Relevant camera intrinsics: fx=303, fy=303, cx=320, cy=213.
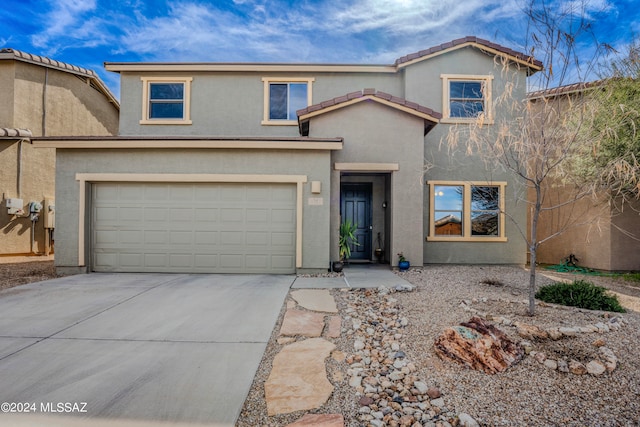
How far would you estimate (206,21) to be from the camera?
14.0 m

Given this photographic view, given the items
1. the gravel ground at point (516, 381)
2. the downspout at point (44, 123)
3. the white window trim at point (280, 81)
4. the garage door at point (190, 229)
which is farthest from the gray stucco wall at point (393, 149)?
the downspout at point (44, 123)

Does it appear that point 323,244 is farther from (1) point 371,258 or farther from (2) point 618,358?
(2) point 618,358

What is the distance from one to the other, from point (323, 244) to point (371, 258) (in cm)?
274

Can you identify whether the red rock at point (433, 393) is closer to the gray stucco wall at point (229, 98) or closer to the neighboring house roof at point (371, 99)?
the neighboring house roof at point (371, 99)

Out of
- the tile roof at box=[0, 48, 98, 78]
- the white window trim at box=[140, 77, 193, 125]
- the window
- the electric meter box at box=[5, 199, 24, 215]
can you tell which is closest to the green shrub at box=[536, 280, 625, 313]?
the window

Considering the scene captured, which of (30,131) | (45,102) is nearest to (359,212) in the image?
(30,131)

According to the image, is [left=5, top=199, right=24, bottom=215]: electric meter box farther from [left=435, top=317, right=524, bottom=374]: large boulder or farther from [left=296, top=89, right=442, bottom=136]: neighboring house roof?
[left=435, top=317, right=524, bottom=374]: large boulder

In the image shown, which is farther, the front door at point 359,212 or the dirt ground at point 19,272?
the front door at point 359,212

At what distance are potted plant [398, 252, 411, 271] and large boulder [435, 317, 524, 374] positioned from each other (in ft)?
15.6

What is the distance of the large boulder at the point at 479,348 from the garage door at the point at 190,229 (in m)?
4.85

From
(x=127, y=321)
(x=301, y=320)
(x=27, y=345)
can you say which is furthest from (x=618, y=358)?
(x=27, y=345)

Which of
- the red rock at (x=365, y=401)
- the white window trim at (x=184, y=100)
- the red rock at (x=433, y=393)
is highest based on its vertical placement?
the white window trim at (x=184, y=100)

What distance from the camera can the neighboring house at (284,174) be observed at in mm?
7426

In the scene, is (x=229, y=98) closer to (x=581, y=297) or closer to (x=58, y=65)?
(x=58, y=65)
